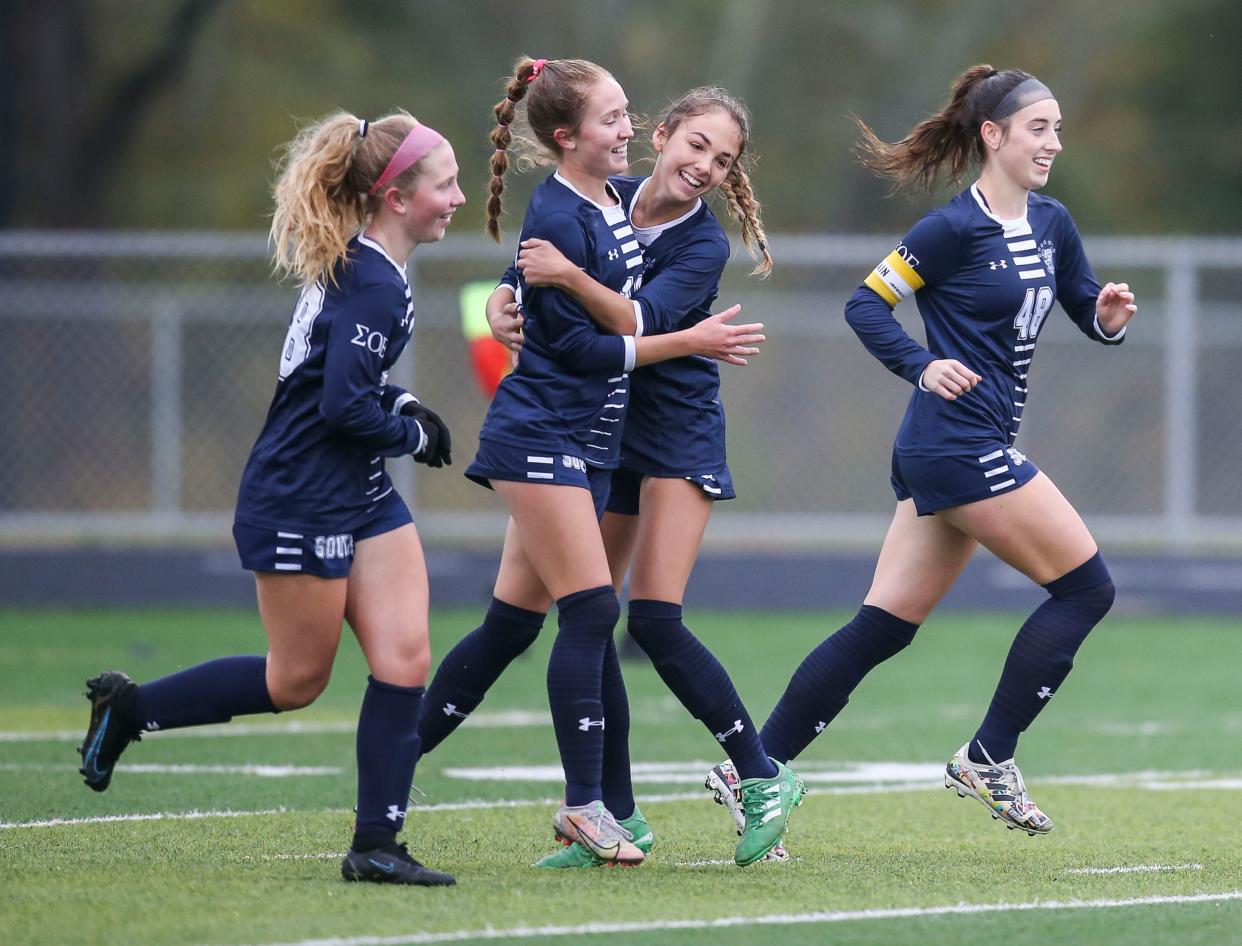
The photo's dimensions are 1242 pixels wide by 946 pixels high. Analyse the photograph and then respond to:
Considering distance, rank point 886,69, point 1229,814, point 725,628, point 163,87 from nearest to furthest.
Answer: point 1229,814 < point 725,628 < point 163,87 < point 886,69

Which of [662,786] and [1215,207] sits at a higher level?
[1215,207]

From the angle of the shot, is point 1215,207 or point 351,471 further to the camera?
point 1215,207

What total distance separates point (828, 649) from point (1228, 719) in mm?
3783

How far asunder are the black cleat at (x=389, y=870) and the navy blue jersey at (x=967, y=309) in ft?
5.67

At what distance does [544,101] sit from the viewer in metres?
5.02

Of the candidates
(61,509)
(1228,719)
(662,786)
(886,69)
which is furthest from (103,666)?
(886,69)

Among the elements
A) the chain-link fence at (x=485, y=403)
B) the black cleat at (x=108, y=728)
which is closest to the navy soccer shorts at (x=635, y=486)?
the black cleat at (x=108, y=728)

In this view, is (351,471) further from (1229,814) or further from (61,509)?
(61,509)

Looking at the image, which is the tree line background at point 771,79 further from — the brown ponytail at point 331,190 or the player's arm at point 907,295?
the brown ponytail at point 331,190

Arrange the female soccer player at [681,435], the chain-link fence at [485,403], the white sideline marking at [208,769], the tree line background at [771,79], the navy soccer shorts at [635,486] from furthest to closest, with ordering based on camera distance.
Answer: the tree line background at [771,79] → the chain-link fence at [485,403] → the white sideline marking at [208,769] → the navy soccer shorts at [635,486] → the female soccer player at [681,435]

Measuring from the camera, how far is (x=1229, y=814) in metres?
5.95

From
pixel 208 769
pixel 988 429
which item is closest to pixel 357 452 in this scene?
pixel 988 429

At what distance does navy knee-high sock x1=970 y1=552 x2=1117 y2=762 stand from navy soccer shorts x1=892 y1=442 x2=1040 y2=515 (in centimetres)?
32

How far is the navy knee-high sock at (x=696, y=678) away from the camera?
5090mm
